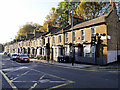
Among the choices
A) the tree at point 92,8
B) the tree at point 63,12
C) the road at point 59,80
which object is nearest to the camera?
the road at point 59,80

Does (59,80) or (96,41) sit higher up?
(96,41)

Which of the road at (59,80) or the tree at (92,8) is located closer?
the road at (59,80)

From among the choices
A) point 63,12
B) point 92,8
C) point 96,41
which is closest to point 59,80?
point 96,41

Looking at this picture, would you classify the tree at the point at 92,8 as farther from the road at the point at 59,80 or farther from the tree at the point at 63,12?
the road at the point at 59,80

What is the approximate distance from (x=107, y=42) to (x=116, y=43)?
16.5 feet

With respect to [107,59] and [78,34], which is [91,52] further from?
[78,34]

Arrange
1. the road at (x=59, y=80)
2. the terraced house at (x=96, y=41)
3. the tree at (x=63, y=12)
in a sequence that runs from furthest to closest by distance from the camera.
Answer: the tree at (x=63, y=12) < the terraced house at (x=96, y=41) < the road at (x=59, y=80)

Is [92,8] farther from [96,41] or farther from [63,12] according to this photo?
[96,41]

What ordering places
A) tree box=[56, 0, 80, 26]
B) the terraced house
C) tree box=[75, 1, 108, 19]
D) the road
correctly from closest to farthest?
1. the road
2. the terraced house
3. tree box=[75, 1, 108, 19]
4. tree box=[56, 0, 80, 26]

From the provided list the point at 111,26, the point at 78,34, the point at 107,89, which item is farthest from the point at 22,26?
the point at 107,89

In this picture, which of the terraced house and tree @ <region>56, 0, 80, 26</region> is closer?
the terraced house

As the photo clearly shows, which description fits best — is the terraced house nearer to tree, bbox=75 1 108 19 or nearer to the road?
the road

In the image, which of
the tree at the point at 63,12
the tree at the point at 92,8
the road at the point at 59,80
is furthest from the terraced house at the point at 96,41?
the tree at the point at 63,12

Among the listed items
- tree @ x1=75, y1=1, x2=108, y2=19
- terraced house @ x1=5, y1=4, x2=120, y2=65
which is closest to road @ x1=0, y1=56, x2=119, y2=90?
terraced house @ x1=5, y1=4, x2=120, y2=65
